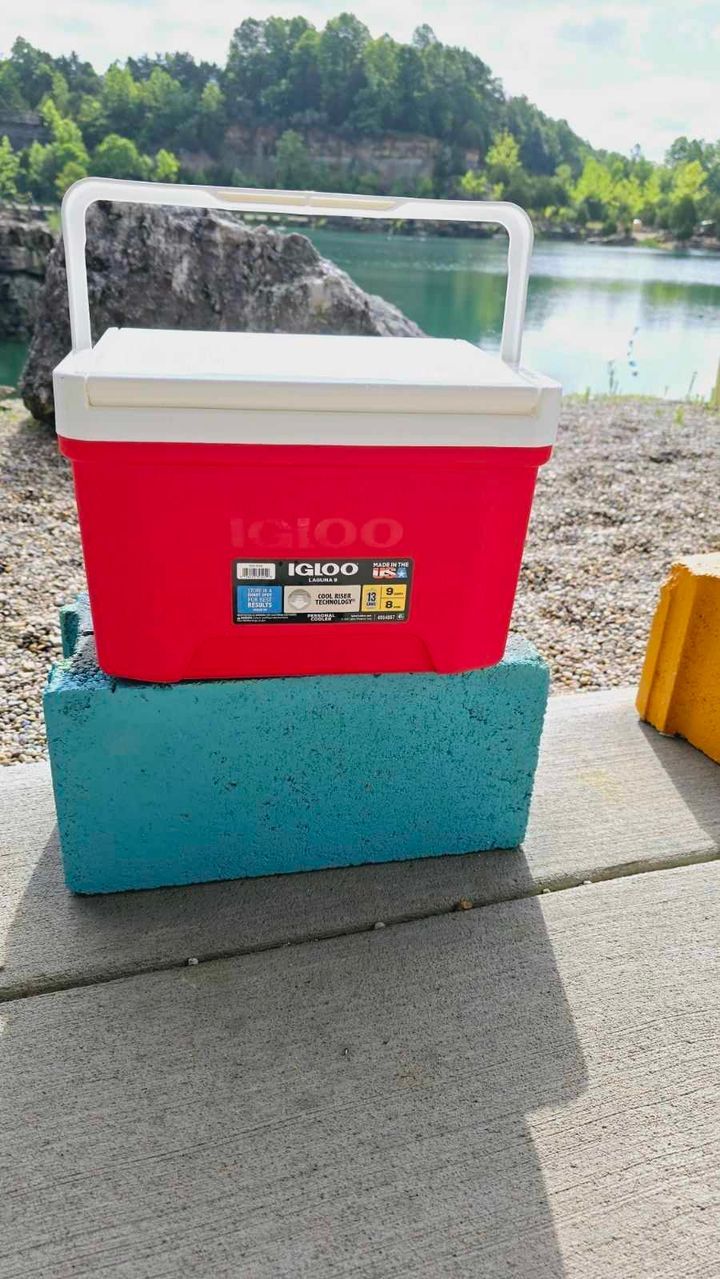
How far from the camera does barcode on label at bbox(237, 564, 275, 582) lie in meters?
1.52

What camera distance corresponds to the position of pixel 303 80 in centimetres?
9606

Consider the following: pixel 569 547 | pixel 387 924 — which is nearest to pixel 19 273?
pixel 569 547

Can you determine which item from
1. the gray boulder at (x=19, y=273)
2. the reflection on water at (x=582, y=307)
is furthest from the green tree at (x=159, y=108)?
the gray boulder at (x=19, y=273)

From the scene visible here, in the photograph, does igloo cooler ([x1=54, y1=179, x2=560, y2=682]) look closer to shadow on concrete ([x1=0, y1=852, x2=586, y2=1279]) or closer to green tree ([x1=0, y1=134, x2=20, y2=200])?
shadow on concrete ([x1=0, y1=852, x2=586, y2=1279])

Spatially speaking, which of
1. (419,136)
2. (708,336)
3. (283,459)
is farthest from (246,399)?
(419,136)

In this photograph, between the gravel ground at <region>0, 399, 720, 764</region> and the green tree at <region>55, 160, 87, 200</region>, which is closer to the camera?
the gravel ground at <region>0, 399, 720, 764</region>

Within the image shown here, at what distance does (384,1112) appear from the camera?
1351 mm

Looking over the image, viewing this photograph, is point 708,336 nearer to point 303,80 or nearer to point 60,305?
point 60,305

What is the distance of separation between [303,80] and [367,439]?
112 metres

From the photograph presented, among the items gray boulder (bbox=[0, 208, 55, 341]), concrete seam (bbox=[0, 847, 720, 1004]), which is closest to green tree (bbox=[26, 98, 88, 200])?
gray boulder (bbox=[0, 208, 55, 341])

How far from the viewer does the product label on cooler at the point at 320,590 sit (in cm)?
153

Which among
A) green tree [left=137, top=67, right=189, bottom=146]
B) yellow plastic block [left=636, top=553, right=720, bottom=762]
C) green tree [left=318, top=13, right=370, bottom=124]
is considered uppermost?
green tree [left=318, top=13, right=370, bottom=124]

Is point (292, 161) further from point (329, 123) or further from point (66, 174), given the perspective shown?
point (66, 174)

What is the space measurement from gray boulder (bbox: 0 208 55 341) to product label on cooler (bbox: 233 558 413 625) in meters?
19.5
